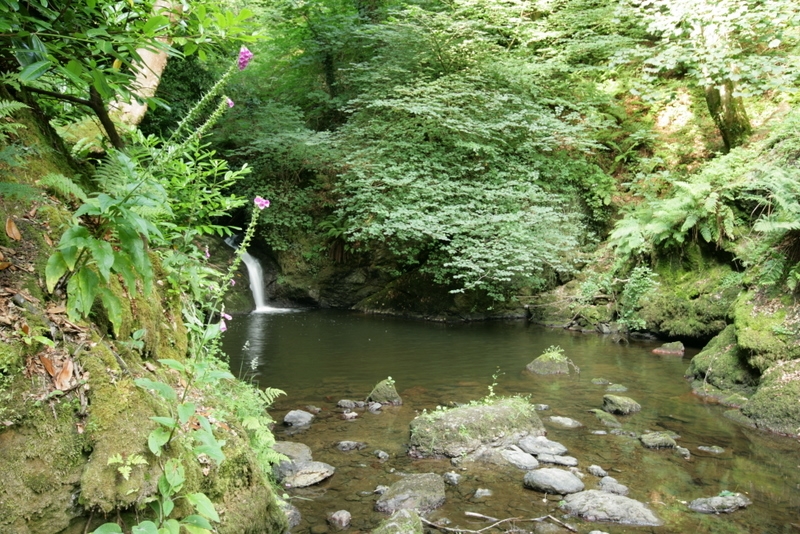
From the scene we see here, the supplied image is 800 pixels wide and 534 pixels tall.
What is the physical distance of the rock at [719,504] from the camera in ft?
13.2

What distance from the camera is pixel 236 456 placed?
2713 millimetres

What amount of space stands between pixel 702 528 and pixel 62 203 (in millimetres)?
4684

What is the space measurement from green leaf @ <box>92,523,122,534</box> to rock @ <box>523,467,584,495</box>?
3.52 meters

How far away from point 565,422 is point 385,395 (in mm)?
2206

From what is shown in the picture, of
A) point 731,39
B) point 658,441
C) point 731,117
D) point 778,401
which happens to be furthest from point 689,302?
point 658,441

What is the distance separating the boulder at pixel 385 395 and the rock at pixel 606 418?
241 cm

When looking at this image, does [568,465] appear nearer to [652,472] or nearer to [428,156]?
[652,472]

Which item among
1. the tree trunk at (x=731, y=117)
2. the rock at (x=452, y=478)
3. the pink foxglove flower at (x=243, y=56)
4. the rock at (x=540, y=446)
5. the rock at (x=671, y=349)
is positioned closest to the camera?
the pink foxglove flower at (x=243, y=56)

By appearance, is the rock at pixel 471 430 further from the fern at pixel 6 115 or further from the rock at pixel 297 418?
the fern at pixel 6 115

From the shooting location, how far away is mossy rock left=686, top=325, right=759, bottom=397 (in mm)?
7035

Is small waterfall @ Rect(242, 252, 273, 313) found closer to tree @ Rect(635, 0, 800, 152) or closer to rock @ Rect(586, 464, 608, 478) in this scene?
tree @ Rect(635, 0, 800, 152)

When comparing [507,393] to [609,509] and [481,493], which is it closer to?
[481,493]

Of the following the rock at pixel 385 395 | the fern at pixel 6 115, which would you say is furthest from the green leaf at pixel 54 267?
the rock at pixel 385 395

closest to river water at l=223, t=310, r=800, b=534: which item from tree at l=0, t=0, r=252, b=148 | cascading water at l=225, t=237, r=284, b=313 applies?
tree at l=0, t=0, r=252, b=148
